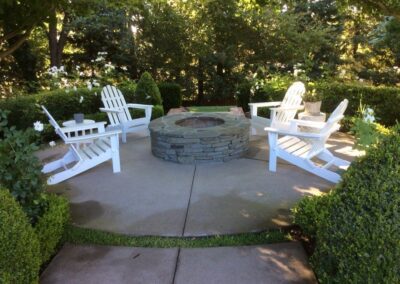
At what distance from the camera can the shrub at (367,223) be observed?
1415 millimetres

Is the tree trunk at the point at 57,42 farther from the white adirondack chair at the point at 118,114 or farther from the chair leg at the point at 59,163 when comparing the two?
the chair leg at the point at 59,163


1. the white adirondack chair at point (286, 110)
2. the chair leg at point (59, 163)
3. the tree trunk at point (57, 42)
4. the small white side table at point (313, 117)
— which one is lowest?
the chair leg at point (59, 163)

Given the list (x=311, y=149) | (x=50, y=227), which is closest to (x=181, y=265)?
(x=50, y=227)

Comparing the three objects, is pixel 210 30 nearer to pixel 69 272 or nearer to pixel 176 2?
pixel 176 2

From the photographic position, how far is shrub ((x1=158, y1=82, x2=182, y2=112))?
28.1 feet

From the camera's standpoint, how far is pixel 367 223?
146 centimetres

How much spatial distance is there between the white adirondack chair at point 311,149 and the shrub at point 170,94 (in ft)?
16.9

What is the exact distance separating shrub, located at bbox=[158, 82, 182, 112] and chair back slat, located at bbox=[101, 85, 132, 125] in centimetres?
318

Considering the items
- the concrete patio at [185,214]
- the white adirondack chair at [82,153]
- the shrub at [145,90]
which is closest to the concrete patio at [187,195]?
the concrete patio at [185,214]

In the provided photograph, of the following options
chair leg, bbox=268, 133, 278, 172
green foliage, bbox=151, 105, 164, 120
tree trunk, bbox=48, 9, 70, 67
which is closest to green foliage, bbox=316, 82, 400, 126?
chair leg, bbox=268, 133, 278, 172

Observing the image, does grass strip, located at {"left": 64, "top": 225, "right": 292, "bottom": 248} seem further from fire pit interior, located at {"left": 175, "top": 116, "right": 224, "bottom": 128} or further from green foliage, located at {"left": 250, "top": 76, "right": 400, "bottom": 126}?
green foliage, located at {"left": 250, "top": 76, "right": 400, "bottom": 126}

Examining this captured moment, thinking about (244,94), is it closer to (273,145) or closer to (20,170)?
(273,145)

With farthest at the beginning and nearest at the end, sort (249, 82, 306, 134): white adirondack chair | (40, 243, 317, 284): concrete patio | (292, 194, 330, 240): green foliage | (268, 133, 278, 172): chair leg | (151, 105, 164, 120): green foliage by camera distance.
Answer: (151, 105, 164, 120): green foliage, (249, 82, 306, 134): white adirondack chair, (268, 133, 278, 172): chair leg, (292, 194, 330, 240): green foliage, (40, 243, 317, 284): concrete patio

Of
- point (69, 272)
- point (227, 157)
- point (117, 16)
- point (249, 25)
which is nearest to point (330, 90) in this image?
point (227, 157)
